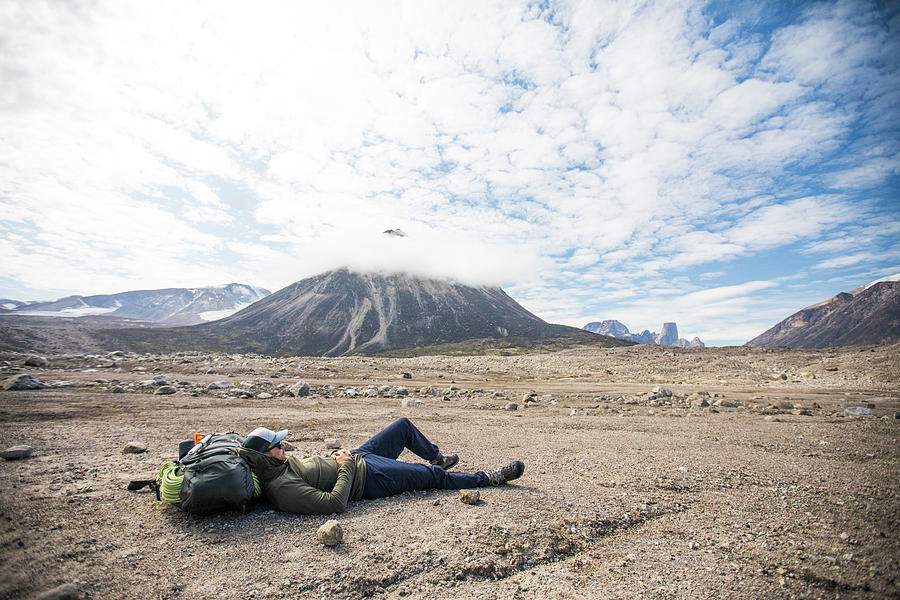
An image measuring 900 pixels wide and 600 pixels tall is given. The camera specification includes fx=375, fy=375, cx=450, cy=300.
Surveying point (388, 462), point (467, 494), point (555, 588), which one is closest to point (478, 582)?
point (555, 588)

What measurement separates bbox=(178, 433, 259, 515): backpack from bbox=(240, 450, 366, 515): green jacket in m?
0.21

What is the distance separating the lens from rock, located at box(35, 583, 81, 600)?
3.29 m

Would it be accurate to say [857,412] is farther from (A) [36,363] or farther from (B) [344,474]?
(A) [36,363]

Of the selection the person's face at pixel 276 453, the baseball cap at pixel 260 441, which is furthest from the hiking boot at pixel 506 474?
the baseball cap at pixel 260 441

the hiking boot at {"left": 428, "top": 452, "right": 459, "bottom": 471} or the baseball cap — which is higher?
the baseball cap

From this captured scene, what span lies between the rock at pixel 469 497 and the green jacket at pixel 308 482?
5.37 ft

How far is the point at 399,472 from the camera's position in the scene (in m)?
6.54

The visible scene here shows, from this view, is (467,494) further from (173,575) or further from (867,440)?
(867,440)

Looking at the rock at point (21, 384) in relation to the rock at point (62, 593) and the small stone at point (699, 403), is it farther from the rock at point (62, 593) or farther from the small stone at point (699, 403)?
the small stone at point (699, 403)

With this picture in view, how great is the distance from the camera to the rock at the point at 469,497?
5.98 meters

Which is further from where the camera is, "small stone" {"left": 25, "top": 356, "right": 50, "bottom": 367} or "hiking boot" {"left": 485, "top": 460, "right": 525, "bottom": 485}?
"small stone" {"left": 25, "top": 356, "right": 50, "bottom": 367}

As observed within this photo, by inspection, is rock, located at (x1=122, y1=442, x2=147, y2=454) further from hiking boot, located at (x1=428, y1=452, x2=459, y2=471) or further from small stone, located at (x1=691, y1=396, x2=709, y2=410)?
small stone, located at (x1=691, y1=396, x2=709, y2=410)

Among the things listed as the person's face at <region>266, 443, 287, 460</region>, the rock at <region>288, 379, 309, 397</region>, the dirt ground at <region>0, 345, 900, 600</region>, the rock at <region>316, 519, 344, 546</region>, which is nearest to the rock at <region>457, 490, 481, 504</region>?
the dirt ground at <region>0, 345, 900, 600</region>

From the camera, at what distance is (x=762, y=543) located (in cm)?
473
